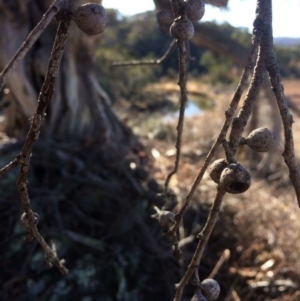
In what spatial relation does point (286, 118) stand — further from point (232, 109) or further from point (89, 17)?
point (89, 17)

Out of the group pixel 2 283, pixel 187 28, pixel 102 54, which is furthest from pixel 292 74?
pixel 187 28

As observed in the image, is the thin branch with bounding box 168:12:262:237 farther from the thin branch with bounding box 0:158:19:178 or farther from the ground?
the ground

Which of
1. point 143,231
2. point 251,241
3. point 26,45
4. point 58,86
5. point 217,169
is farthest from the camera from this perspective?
point 58,86

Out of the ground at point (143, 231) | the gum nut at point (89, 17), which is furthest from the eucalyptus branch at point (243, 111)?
the ground at point (143, 231)

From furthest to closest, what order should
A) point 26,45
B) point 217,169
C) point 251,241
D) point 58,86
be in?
point 58,86
point 251,241
point 217,169
point 26,45

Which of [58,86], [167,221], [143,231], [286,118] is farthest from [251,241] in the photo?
[286,118]

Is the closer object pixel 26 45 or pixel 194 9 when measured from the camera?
pixel 26 45

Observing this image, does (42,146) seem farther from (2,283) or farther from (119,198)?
(2,283)
